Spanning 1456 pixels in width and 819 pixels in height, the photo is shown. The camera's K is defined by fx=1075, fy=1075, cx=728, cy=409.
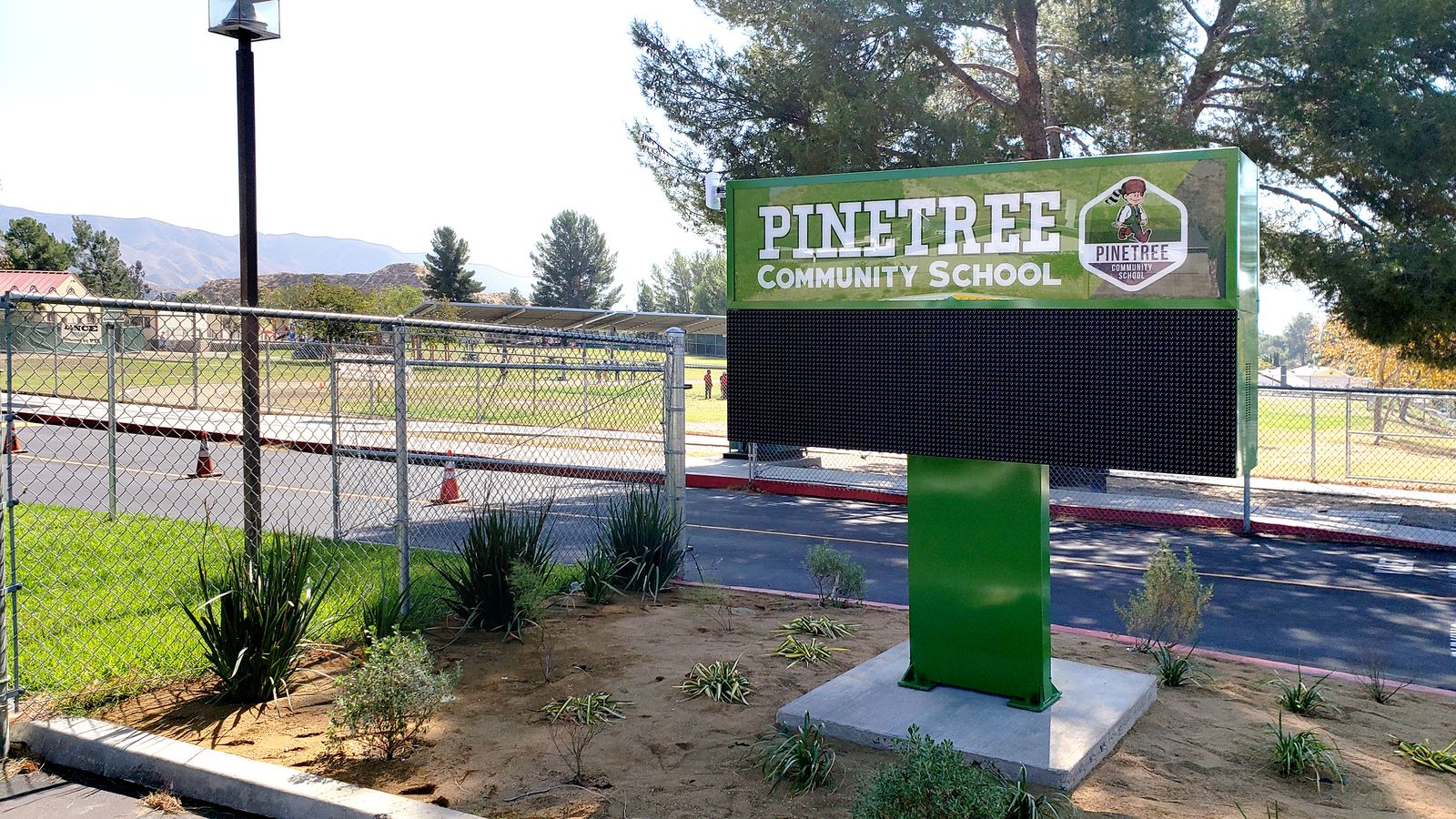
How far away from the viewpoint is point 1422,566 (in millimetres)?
11648

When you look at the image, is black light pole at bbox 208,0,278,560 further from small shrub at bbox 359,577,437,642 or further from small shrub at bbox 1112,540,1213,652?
small shrub at bbox 1112,540,1213,652

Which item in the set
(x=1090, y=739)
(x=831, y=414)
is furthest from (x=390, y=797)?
(x=1090, y=739)

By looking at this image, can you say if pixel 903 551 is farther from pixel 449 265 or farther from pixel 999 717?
pixel 449 265

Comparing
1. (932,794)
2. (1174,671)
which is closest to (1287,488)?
(1174,671)

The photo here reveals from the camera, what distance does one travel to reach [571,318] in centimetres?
4016

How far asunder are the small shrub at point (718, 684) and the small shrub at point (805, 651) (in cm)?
51

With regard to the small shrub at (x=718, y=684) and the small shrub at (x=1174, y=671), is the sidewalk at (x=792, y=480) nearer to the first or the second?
the small shrub at (x=718, y=684)

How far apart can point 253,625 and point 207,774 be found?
1041mm

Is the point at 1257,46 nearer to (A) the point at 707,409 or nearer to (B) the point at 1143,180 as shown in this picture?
(B) the point at 1143,180

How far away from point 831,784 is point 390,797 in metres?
1.95

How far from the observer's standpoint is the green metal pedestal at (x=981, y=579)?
18.8ft

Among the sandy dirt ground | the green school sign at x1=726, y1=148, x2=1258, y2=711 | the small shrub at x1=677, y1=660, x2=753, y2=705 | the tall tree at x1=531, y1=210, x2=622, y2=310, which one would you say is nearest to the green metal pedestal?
the green school sign at x1=726, y1=148, x2=1258, y2=711

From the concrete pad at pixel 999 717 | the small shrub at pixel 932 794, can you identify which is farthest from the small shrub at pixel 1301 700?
the small shrub at pixel 932 794

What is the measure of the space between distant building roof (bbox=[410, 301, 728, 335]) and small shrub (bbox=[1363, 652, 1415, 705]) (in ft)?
99.1
